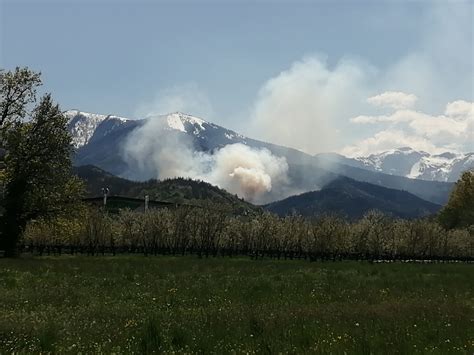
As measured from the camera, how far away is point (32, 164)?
158 ft

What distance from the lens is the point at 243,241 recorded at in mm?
136125

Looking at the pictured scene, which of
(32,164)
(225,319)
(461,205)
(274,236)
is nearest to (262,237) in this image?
(274,236)

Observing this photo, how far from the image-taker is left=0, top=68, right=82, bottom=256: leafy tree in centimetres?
4778

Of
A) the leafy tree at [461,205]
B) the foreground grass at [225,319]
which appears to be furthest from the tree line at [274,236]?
the foreground grass at [225,319]

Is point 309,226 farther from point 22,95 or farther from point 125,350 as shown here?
point 125,350

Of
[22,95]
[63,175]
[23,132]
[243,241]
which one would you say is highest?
[22,95]

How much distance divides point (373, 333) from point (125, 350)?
6.17 m

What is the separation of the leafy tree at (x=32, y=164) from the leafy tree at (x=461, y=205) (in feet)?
411

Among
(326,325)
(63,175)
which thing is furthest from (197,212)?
(326,325)

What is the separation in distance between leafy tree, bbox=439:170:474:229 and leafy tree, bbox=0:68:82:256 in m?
125

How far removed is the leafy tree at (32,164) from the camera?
157ft

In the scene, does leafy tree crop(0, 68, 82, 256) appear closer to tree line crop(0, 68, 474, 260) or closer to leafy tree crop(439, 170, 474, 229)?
tree line crop(0, 68, 474, 260)

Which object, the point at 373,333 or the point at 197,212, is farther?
the point at 197,212

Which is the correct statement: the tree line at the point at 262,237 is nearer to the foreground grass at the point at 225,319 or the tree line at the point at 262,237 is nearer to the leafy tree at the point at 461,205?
the leafy tree at the point at 461,205
